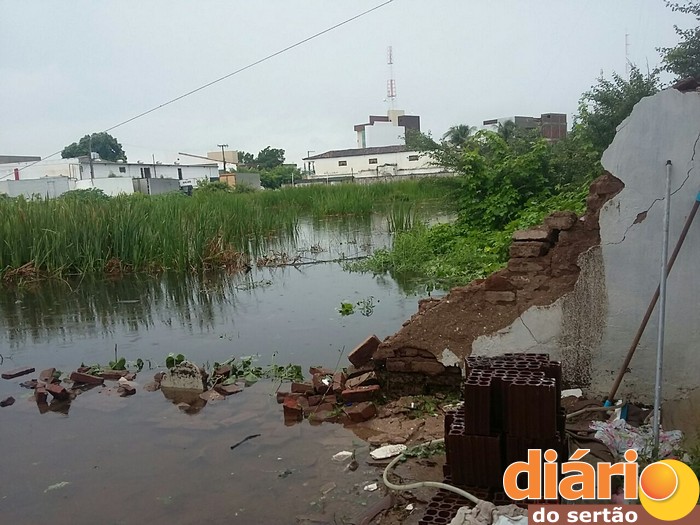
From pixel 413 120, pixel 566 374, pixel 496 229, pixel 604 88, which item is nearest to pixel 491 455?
pixel 566 374

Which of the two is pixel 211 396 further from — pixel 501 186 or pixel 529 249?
pixel 501 186

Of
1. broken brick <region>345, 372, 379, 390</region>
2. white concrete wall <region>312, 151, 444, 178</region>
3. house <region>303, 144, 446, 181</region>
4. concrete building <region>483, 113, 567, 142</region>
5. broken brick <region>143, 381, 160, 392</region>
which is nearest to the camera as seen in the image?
broken brick <region>345, 372, 379, 390</region>

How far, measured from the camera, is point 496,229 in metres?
9.87

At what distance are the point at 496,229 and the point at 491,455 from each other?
25.6 feet

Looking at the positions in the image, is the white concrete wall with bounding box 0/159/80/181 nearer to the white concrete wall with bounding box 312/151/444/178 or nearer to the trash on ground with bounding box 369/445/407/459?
the white concrete wall with bounding box 312/151/444/178

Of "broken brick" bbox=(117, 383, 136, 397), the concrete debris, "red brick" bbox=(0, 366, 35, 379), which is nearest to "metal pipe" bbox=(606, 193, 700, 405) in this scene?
the concrete debris

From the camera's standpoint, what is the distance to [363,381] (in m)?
4.00

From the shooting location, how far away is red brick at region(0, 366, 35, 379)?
5031 mm

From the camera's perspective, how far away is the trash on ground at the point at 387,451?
10.4 feet

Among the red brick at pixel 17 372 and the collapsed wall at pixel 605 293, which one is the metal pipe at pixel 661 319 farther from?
the red brick at pixel 17 372

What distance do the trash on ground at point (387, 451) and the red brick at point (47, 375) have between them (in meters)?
3.09

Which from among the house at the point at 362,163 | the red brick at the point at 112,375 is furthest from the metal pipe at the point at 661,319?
the house at the point at 362,163

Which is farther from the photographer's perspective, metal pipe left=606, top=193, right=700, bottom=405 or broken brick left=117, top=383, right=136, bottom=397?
broken brick left=117, top=383, right=136, bottom=397

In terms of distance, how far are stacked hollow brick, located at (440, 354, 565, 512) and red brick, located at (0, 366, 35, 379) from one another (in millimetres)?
4231
